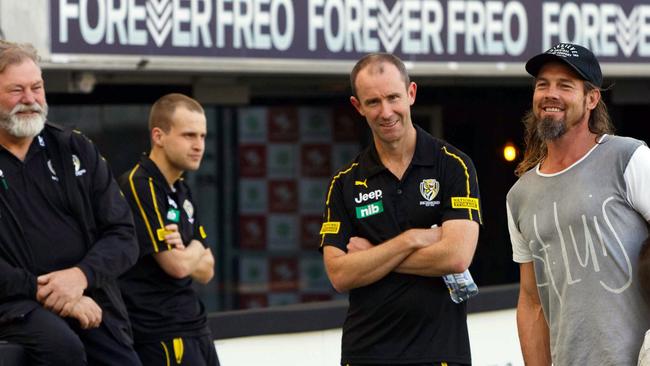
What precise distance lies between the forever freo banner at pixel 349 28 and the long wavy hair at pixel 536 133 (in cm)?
411

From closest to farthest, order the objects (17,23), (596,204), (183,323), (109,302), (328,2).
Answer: (596,204) → (109,302) → (183,323) → (17,23) → (328,2)

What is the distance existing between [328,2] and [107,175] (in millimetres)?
4238

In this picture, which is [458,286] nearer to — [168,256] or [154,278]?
[168,256]

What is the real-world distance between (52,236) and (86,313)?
293 mm

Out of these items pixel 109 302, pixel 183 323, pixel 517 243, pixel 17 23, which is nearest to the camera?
pixel 517 243

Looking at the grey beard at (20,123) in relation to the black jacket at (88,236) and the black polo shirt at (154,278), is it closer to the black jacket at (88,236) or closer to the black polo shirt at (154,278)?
the black jacket at (88,236)

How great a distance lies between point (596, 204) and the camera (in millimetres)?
4312

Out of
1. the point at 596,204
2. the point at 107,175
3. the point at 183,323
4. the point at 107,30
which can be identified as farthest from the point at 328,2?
the point at 596,204

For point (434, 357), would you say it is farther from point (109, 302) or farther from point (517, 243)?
point (109, 302)

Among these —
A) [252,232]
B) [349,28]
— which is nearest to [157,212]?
[349,28]

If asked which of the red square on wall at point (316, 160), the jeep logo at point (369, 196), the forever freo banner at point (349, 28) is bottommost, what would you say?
the jeep logo at point (369, 196)

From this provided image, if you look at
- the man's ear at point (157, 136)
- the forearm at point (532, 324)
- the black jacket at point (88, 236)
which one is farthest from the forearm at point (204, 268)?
the forearm at point (532, 324)

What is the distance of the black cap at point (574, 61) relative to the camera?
4355 millimetres

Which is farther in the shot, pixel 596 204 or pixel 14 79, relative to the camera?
pixel 14 79
